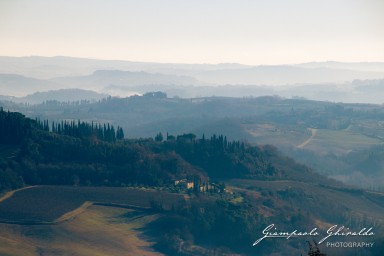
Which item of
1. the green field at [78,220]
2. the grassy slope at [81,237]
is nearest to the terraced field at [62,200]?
the green field at [78,220]

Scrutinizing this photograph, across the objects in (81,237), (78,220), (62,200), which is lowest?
(81,237)

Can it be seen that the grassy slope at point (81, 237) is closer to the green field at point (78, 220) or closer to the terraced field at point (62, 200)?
the green field at point (78, 220)

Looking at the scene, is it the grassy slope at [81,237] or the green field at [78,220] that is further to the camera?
the green field at [78,220]

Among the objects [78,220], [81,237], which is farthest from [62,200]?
[81,237]

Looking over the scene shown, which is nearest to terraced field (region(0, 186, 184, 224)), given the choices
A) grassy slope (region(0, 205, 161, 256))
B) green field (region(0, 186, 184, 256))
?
green field (region(0, 186, 184, 256))

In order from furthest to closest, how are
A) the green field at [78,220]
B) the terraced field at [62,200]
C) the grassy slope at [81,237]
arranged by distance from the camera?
the terraced field at [62,200]
the green field at [78,220]
the grassy slope at [81,237]

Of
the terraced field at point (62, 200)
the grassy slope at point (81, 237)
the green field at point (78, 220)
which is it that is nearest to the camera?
the grassy slope at point (81, 237)

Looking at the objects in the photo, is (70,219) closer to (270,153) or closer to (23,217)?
(23,217)

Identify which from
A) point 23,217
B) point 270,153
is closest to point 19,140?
point 23,217

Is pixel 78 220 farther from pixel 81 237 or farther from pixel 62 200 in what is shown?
pixel 62 200
